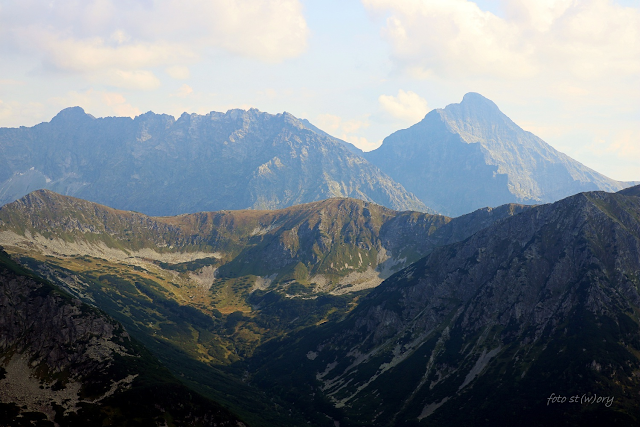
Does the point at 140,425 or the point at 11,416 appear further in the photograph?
the point at 140,425

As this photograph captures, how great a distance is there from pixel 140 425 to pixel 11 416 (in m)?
48.2

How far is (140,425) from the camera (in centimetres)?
19900

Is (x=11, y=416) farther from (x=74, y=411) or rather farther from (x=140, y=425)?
(x=140, y=425)

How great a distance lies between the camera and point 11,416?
604ft

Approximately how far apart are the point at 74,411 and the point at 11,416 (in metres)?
22.8

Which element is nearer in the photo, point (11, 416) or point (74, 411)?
point (11, 416)

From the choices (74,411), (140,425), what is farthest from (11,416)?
(140,425)

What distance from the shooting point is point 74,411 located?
199m

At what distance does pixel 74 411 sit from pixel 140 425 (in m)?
28.4
